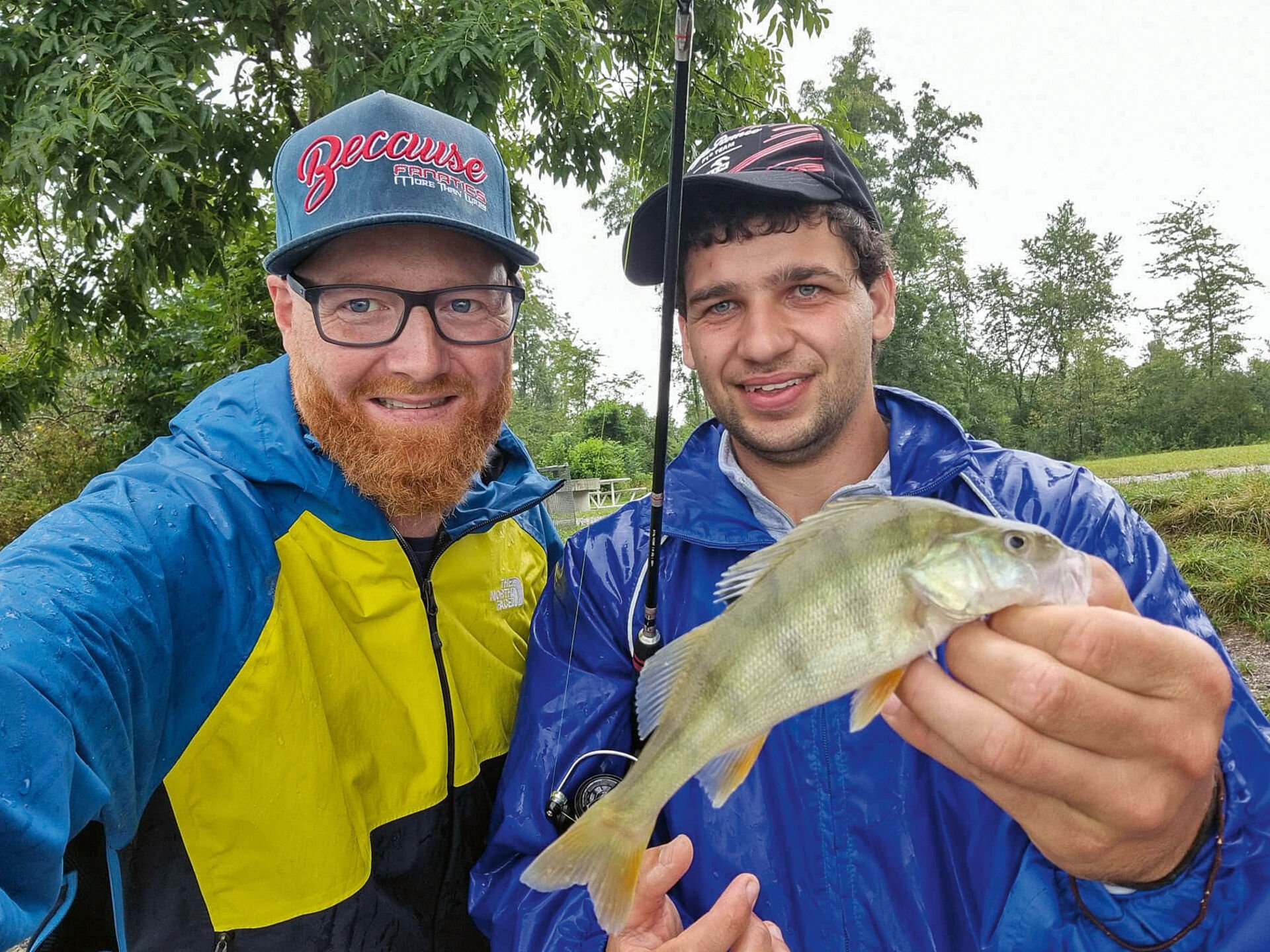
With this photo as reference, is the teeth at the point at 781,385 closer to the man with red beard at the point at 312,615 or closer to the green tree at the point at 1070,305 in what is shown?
the man with red beard at the point at 312,615

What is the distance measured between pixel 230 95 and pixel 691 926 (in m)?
5.41

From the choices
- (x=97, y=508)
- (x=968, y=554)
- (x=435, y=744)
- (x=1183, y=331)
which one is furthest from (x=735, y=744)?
(x=1183, y=331)

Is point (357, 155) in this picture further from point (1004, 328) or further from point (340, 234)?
point (1004, 328)

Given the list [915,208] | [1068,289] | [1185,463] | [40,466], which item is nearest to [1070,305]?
[1068,289]

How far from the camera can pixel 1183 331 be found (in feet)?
148

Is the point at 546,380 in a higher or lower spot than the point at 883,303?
higher

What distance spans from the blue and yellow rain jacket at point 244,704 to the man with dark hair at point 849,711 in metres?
0.26

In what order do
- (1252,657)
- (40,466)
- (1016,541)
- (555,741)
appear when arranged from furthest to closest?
(40,466)
(1252,657)
(555,741)
(1016,541)

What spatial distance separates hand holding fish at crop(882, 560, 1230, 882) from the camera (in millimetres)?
1331

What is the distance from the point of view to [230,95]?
4.79 m

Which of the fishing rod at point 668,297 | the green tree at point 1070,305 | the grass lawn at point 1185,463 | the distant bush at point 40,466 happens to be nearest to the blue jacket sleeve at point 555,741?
the fishing rod at point 668,297

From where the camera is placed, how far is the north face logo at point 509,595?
2.81m

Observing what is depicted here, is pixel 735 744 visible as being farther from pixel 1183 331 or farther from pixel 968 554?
pixel 1183 331

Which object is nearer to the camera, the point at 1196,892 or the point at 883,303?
the point at 1196,892
